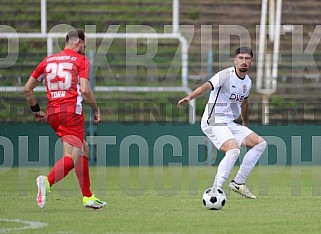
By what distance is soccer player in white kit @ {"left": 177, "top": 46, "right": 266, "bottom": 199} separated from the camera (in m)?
11.3

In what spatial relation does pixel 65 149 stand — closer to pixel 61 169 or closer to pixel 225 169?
pixel 61 169

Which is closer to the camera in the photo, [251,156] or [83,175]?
[83,175]

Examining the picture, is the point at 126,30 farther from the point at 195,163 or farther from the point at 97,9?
the point at 195,163

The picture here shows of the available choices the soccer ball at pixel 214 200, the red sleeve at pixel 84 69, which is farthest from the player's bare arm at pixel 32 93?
the soccer ball at pixel 214 200

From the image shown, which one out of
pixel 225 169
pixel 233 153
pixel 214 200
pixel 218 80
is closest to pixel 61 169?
pixel 214 200

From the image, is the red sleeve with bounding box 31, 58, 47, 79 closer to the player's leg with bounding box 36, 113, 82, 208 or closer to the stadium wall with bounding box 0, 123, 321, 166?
the player's leg with bounding box 36, 113, 82, 208

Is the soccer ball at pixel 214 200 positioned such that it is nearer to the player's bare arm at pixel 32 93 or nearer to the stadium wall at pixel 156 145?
the player's bare arm at pixel 32 93

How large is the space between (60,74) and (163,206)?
201 cm

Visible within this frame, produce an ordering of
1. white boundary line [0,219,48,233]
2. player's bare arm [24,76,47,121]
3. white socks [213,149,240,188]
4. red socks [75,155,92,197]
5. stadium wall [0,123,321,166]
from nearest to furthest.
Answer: white boundary line [0,219,48,233] < red socks [75,155,92,197] < player's bare arm [24,76,47,121] < white socks [213,149,240,188] < stadium wall [0,123,321,166]

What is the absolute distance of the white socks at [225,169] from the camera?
10961 millimetres

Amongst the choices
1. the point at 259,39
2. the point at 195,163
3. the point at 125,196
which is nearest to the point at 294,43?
the point at 259,39

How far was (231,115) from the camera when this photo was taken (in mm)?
11930

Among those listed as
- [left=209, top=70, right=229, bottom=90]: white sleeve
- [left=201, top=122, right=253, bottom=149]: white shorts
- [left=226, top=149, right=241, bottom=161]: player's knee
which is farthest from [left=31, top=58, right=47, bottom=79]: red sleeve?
[left=226, top=149, right=241, bottom=161]: player's knee

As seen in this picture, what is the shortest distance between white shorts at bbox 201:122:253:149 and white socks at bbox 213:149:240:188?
268 mm
